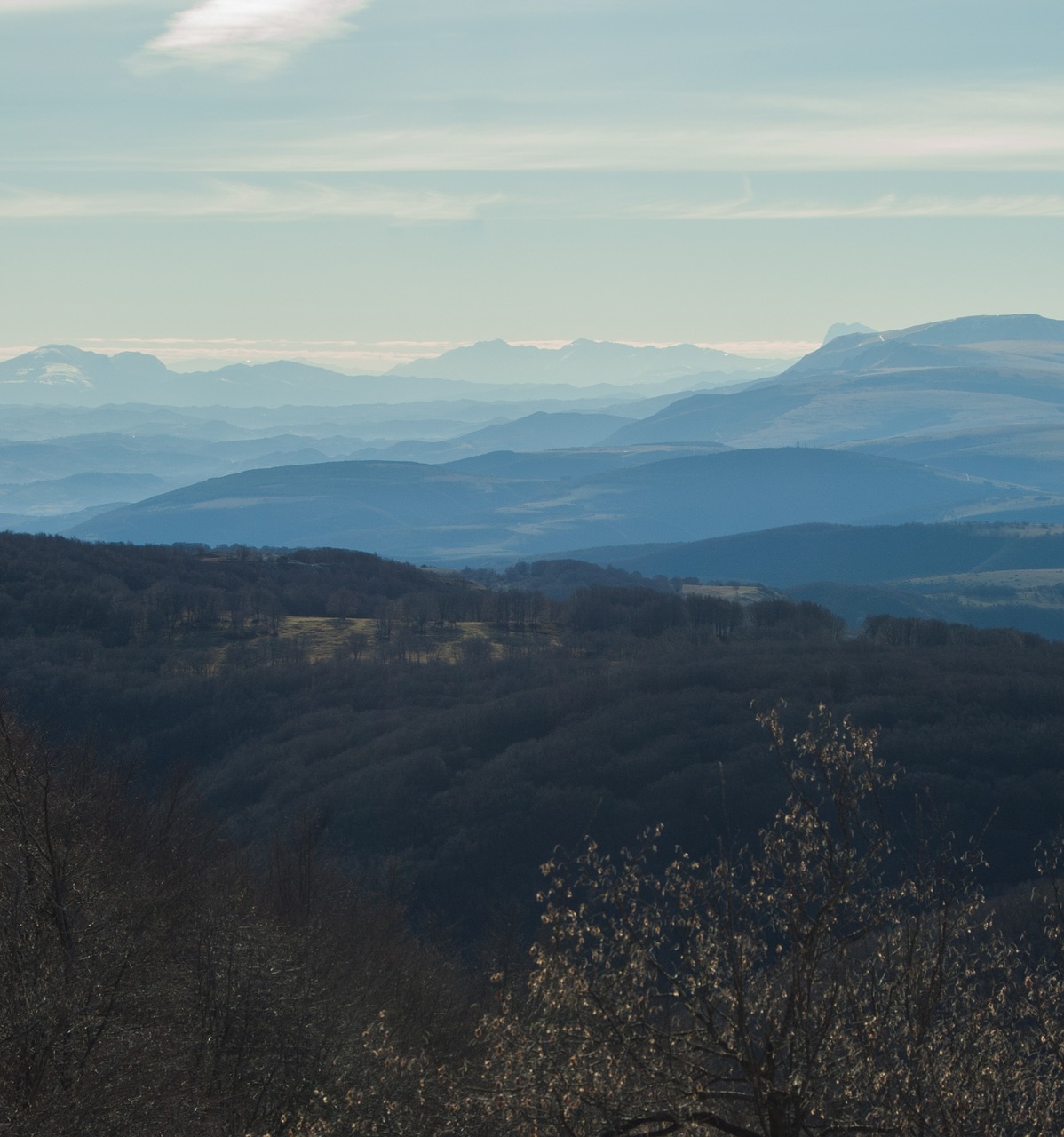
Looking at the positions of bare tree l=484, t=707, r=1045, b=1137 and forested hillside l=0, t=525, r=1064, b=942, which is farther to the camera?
forested hillside l=0, t=525, r=1064, b=942

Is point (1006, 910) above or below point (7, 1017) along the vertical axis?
below

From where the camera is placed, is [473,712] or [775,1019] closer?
[775,1019]

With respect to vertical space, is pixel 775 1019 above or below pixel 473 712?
above

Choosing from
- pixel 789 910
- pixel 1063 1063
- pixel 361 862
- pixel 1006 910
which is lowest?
pixel 361 862

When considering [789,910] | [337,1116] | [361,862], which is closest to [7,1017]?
[337,1116]

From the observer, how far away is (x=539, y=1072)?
11.5m

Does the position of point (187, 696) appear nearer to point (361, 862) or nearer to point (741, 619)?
point (361, 862)

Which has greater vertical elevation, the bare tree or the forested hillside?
the bare tree

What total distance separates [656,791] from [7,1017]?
7781 cm

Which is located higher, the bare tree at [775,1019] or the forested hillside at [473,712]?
the bare tree at [775,1019]

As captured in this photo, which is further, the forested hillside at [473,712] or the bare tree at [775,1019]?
the forested hillside at [473,712]

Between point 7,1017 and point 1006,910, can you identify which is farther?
point 1006,910

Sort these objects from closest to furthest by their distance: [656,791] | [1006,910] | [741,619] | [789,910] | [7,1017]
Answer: [789,910] → [7,1017] → [1006,910] → [656,791] → [741,619]

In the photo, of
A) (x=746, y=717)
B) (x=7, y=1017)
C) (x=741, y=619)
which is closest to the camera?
(x=7, y=1017)
